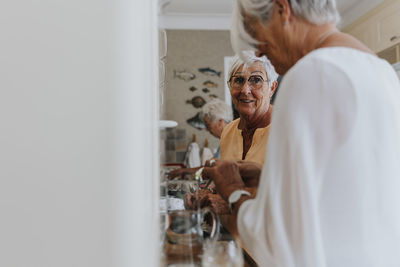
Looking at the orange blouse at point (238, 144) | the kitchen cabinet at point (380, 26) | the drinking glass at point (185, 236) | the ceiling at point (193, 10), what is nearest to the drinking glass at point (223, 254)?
the drinking glass at point (185, 236)

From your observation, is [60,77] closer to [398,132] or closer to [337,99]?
[337,99]

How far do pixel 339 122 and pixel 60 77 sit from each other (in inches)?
14.5

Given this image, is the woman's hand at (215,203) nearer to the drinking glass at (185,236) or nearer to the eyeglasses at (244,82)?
the drinking glass at (185,236)

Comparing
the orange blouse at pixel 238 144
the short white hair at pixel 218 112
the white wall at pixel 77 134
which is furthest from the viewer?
the short white hair at pixel 218 112

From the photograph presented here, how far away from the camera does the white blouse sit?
Answer: 465 mm

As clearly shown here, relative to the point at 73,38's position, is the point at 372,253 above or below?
below

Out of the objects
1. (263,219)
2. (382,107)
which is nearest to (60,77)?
(263,219)

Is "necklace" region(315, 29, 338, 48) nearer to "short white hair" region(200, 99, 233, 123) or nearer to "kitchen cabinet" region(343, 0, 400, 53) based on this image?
"short white hair" region(200, 99, 233, 123)

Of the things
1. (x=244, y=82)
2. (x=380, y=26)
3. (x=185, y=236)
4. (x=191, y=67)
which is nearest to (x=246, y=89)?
(x=244, y=82)

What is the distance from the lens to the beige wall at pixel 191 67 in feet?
3.10

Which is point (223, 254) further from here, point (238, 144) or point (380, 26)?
point (380, 26)

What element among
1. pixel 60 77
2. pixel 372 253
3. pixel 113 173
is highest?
pixel 60 77

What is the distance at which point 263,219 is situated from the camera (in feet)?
1.58

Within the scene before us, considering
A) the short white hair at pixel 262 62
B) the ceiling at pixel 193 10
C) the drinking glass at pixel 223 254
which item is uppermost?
the ceiling at pixel 193 10
